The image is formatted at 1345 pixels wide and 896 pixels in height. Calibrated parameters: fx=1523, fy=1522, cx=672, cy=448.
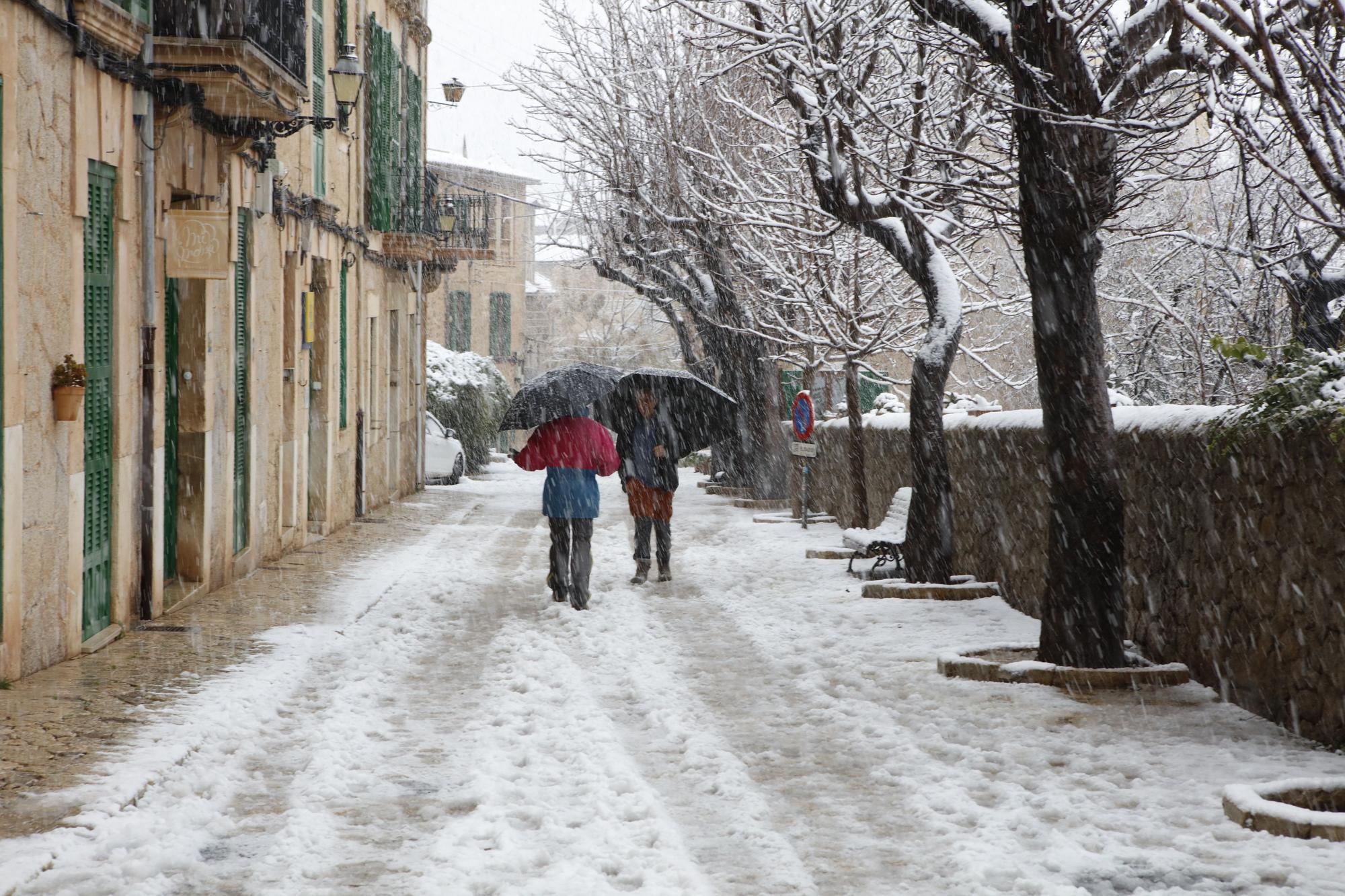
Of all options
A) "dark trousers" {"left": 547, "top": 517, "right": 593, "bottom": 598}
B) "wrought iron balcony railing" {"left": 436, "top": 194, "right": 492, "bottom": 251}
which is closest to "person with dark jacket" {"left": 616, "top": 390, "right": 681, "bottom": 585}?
"dark trousers" {"left": 547, "top": 517, "right": 593, "bottom": 598}

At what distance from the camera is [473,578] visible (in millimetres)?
13258

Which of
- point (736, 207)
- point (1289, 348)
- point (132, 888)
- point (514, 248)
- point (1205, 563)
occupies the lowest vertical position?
point (132, 888)

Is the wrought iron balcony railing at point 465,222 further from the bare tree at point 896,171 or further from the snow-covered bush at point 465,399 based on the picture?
the bare tree at point 896,171

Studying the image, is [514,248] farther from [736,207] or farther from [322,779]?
[322,779]

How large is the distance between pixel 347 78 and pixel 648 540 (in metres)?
7.74

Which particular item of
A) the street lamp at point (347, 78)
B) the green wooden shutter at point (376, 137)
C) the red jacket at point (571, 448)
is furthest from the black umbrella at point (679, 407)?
the green wooden shutter at point (376, 137)

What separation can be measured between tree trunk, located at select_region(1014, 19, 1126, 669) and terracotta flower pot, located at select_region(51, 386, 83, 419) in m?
5.33

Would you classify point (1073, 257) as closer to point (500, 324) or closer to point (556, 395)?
point (556, 395)

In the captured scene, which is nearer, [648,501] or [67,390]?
[67,390]

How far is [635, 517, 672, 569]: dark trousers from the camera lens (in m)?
A: 13.0

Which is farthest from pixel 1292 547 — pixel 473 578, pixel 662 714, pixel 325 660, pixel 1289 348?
pixel 473 578

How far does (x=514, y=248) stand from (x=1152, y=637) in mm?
50682

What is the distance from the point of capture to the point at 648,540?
13.2 m

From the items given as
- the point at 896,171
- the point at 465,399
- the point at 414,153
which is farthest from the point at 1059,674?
the point at 465,399
